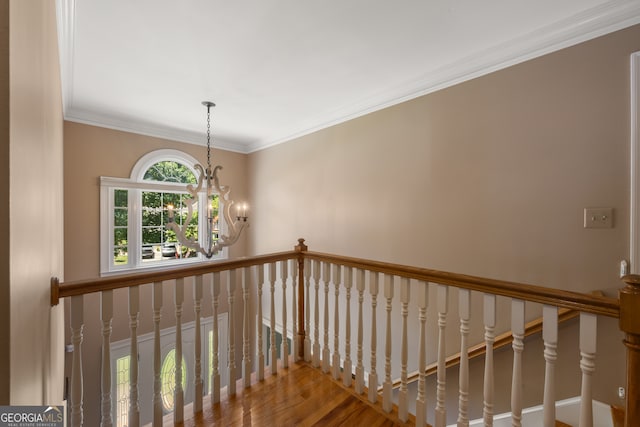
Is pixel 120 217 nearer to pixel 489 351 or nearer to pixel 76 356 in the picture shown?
pixel 76 356

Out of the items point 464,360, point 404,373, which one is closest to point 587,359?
point 464,360

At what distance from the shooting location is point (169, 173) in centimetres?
407

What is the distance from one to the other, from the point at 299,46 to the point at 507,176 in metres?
1.85

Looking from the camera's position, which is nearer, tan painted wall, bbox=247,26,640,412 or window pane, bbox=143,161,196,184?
tan painted wall, bbox=247,26,640,412

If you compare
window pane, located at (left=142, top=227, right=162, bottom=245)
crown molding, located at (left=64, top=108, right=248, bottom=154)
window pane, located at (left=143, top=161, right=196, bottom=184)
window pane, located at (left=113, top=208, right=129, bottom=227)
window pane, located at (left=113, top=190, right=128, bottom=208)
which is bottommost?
window pane, located at (left=142, top=227, right=162, bottom=245)

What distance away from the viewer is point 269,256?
1.97 m

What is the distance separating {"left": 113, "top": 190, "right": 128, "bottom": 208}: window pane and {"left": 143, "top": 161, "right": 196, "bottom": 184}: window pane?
335mm

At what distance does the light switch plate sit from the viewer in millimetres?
1607

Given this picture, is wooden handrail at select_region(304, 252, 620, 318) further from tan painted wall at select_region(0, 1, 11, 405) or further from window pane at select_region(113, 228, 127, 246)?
window pane at select_region(113, 228, 127, 246)

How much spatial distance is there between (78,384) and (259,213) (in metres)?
3.41

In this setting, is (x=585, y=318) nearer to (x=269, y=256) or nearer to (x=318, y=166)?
(x=269, y=256)

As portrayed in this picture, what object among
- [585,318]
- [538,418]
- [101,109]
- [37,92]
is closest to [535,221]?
[585,318]

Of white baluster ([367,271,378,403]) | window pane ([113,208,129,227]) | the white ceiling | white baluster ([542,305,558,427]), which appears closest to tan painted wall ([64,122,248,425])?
window pane ([113,208,129,227])

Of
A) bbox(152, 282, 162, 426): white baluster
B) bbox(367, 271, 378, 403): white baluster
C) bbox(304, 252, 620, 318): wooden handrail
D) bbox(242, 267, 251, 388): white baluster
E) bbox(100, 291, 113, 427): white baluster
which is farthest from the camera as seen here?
bbox(242, 267, 251, 388): white baluster
